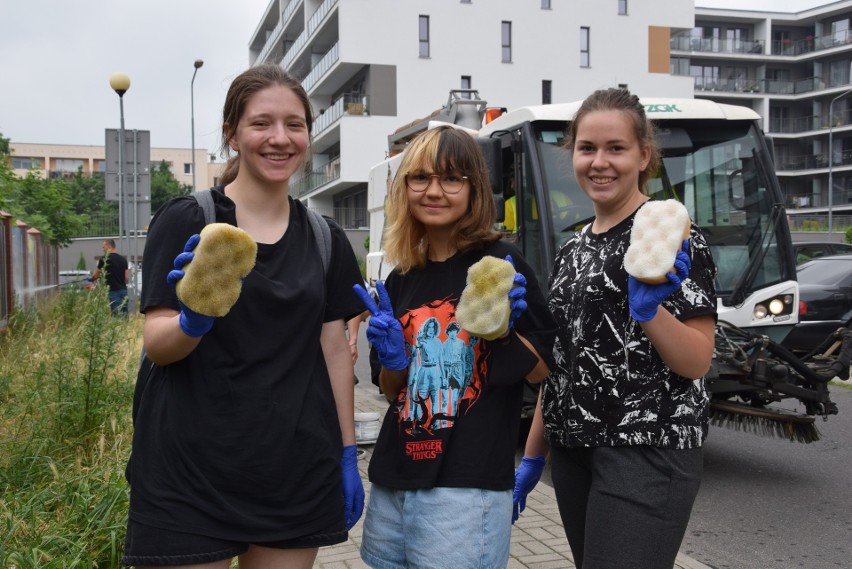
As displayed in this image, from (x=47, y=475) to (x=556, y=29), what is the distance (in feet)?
147

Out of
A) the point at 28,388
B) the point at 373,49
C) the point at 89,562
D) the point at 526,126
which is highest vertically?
the point at 373,49

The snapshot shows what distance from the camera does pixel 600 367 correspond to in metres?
2.47

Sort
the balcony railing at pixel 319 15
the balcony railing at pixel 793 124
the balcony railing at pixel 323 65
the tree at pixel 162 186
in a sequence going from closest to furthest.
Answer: the balcony railing at pixel 323 65 → the balcony railing at pixel 319 15 → the balcony railing at pixel 793 124 → the tree at pixel 162 186

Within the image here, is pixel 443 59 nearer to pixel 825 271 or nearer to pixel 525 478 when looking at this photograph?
pixel 825 271

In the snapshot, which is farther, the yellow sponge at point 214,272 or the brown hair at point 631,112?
the brown hair at point 631,112

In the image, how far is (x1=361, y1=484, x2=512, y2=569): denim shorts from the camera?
2.36 m

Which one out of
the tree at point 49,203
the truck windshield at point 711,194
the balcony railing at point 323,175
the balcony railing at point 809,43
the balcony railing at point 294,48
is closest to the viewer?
the truck windshield at point 711,194

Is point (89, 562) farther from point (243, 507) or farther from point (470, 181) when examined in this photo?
point (470, 181)

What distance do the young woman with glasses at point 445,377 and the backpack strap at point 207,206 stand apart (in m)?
0.50

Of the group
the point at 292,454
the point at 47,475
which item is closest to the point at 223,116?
the point at 292,454

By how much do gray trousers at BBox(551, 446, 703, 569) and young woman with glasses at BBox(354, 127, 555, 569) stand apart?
0.88 feet

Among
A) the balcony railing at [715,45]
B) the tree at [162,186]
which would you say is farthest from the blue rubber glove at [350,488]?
the tree at [162,186]

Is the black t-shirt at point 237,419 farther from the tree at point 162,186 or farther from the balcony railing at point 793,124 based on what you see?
the tree at point 162,186

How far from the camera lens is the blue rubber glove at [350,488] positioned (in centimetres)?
249
